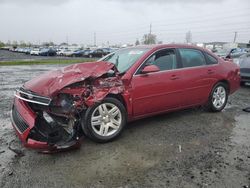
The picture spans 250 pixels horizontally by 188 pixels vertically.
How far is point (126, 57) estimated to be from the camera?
466 centimetres

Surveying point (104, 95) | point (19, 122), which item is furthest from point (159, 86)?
point (19, 122)

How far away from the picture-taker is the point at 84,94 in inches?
142

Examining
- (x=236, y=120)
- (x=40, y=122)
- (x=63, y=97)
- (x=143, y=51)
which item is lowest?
(x=236, y=120)

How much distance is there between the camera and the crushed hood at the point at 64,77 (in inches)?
139

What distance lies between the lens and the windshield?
434 cm

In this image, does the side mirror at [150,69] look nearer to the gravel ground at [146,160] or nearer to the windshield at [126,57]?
the windshield at [126,57]

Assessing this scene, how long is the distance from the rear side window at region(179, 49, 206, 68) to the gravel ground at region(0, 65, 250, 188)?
126 cm

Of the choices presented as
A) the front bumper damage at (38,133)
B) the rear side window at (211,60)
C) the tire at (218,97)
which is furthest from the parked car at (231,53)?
the front bumper damage at (38,133)

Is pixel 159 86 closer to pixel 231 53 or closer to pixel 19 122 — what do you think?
pixel 19 122

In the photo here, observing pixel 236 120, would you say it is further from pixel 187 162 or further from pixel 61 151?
pixel 61 151

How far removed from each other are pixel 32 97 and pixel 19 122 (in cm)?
41

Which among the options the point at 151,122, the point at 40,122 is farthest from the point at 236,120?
the point at 40,122

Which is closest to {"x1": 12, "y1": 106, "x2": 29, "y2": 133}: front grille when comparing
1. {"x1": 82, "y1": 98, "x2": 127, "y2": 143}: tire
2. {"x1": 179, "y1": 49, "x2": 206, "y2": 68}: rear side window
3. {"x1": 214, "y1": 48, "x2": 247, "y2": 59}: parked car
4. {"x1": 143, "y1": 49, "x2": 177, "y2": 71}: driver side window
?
{"x1": 82, "y1": 98, "x2": 127, "y2": 143}: tire

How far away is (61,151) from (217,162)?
2180 millimetres
